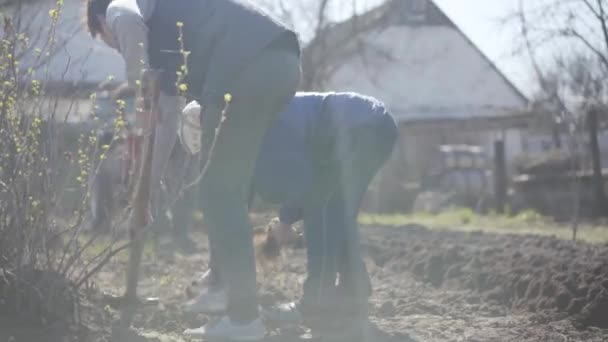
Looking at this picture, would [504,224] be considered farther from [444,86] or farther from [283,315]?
[444,86]

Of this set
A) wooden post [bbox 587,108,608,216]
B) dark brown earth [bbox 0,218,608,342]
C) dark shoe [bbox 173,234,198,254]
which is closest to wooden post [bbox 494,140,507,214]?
wooden post [bbox 587,108,608,216]

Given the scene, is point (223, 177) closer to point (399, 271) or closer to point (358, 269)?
point (358, 269)

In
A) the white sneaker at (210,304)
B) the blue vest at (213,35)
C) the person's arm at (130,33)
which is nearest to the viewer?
the blue vest at (213,35)

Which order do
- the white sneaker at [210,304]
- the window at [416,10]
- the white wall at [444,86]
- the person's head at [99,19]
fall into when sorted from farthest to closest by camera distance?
the white wall at [444,86] → the window at [416,10] → the white sneaker at [210,304] → the person's head at [99,19]

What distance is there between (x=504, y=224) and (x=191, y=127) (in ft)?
31.3

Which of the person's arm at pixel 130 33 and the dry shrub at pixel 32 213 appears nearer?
the dry shrub at pixel 32 213

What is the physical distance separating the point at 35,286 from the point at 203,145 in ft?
2.94

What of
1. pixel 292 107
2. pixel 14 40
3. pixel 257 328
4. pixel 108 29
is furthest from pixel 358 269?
pixel 14 40

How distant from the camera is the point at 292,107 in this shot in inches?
190

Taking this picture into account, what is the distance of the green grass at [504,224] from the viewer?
1133 centimetres

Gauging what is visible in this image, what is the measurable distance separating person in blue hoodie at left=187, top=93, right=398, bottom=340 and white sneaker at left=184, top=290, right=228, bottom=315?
99 mm

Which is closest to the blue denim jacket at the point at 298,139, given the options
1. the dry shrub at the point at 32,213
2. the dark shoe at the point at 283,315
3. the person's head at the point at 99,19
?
the dark shoe at the point at 283,315

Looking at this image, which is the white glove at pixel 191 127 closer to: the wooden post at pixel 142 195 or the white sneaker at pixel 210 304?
the wooden post at pixel 142 195

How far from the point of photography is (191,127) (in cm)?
455
